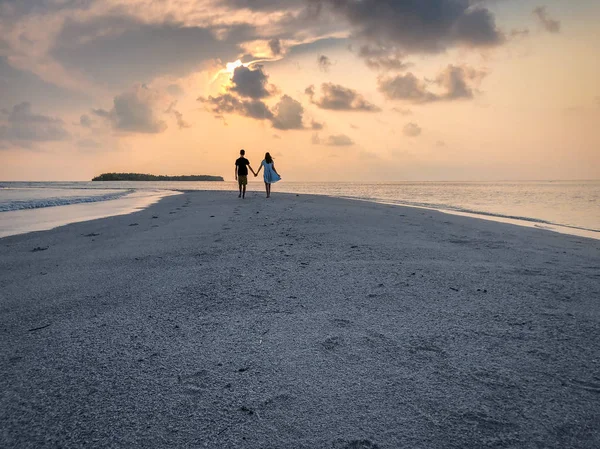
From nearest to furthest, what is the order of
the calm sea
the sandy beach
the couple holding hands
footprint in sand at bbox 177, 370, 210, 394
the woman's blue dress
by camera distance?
the sandy beach → footprint in sand at bbox 177, 370, 210, 394 → the calm sea → the couple holding hands → the woman's blue dress

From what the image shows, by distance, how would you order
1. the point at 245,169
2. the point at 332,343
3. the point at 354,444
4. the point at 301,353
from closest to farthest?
1. the point at 354,444
2. the point at 301,353
3. the point at 332,343
4. the point at 245,169

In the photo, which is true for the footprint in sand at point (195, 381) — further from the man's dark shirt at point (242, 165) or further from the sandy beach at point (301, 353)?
the man's dark shirt at point (242, 165)

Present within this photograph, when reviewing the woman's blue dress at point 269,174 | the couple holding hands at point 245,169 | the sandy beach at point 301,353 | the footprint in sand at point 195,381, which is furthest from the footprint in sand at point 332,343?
the woman's blue dress at point 269,174

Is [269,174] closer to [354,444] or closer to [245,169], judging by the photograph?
[245,169]

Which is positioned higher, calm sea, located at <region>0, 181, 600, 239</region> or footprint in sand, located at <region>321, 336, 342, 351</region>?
calm sea, located at <region>0, 181, 600, 239</region>

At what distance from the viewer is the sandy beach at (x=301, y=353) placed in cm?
201

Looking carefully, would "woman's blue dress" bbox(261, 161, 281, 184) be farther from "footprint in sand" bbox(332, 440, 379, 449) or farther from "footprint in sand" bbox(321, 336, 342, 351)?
"footprint in sand" bbox(332, 440, 379, 449)

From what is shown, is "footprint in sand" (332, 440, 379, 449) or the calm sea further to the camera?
the calm sea

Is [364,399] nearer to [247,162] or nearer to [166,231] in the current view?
[166,231]

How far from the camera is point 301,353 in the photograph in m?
2.84

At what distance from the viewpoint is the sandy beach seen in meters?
2.01

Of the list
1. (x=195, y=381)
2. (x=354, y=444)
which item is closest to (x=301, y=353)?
(x=195, y=381)

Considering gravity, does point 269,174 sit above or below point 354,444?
above

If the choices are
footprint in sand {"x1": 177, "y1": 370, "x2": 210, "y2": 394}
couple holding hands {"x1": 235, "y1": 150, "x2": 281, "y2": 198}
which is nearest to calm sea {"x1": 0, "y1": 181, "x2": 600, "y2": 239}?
couple holding hands {"x1": 235, "y1": 150, "x2": 281, "y2": 198}
